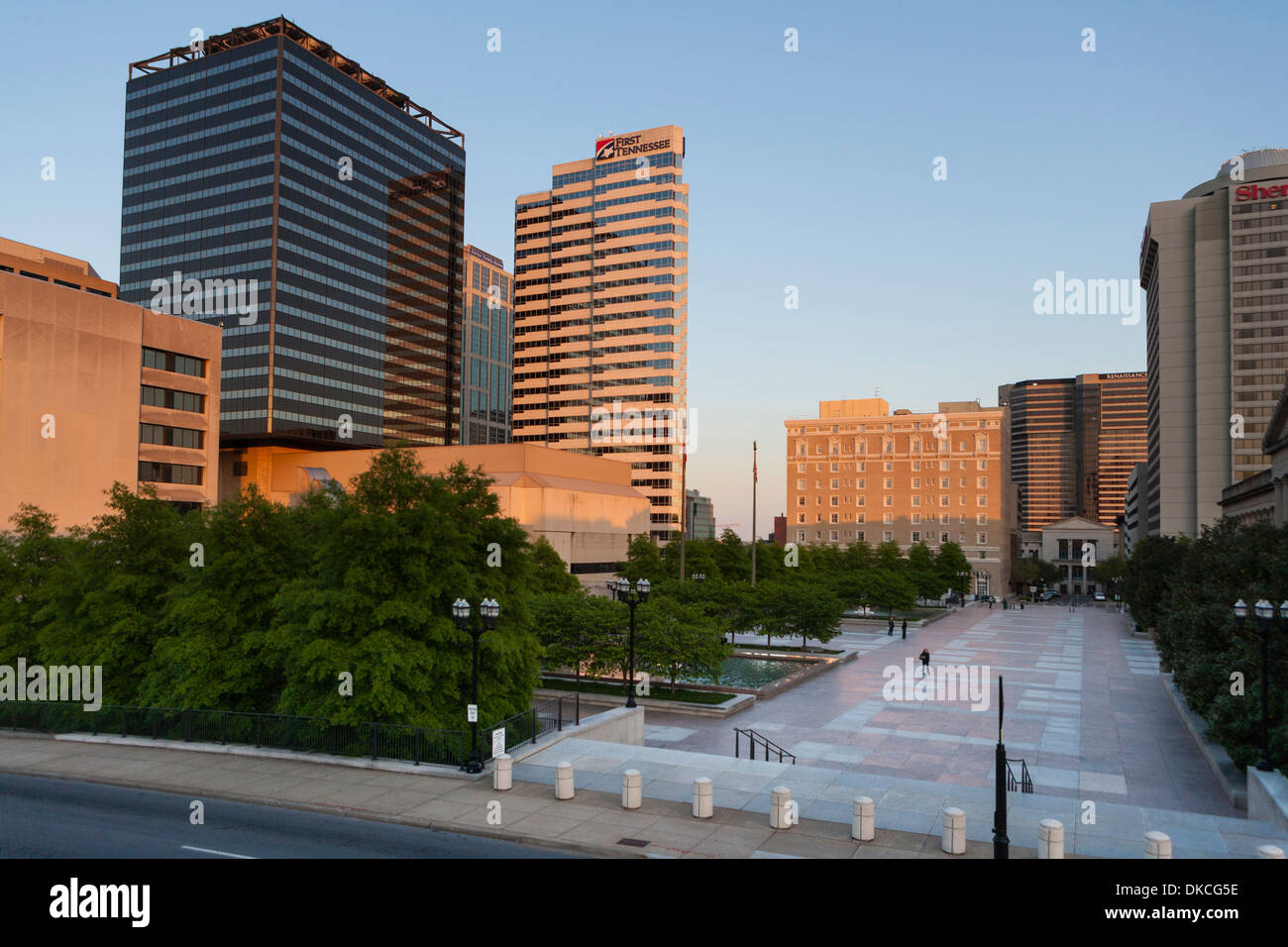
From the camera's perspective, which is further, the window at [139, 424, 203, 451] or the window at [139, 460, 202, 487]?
the window at [139, 424, 203, 451]

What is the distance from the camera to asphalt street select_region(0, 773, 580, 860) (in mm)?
13883

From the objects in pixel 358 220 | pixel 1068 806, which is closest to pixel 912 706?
pixel 1068 806

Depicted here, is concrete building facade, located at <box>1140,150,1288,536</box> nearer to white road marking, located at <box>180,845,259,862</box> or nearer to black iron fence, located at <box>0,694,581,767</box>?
black iron fence, located at <box>0,694,581,767</box>

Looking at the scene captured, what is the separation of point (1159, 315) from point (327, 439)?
12204 centimetres

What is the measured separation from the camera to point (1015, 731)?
28203mm

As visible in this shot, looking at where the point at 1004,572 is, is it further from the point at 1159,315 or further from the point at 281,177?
the point at 281,177

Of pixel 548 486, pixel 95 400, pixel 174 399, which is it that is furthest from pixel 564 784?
pixel 548 486

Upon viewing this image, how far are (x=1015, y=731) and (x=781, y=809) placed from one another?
16919 mm

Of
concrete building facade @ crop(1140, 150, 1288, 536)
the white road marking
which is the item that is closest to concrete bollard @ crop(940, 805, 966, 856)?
the white road marking

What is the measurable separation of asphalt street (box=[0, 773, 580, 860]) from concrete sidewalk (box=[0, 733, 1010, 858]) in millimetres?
374

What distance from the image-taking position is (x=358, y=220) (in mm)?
137000

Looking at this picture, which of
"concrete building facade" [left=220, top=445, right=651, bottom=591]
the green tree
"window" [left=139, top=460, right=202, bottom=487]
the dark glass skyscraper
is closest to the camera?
the green tree

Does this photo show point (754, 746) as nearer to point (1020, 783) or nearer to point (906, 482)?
point (1020, 783)

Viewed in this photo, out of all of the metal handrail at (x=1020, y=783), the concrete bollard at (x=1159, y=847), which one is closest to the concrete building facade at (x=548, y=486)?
the metal handrail at (x=1020, y=783)
